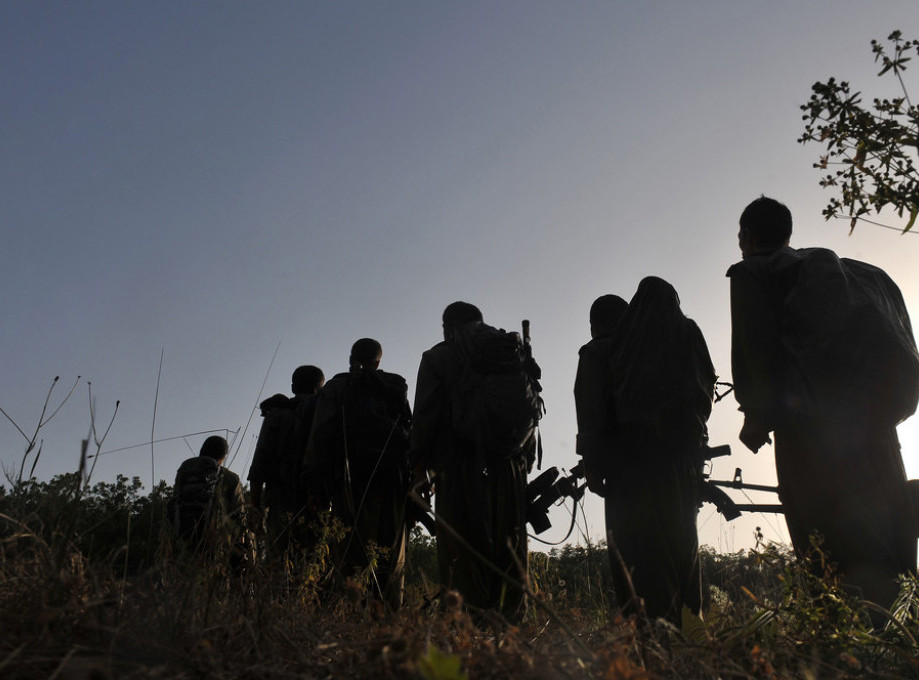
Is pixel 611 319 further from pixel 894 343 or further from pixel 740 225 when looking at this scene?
pixel 894 343

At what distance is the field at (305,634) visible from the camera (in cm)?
150

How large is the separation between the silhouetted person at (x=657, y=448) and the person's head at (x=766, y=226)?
77 cm

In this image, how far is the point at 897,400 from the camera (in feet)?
10.7

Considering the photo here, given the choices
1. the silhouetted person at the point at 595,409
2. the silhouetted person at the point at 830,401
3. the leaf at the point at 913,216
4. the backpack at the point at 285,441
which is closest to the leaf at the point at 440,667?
the leaf at the point at 913,216

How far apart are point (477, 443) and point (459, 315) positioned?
1085 millimetres

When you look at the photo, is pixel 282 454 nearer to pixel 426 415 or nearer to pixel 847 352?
pixel 426 415

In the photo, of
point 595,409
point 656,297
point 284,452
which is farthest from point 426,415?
point 284,452

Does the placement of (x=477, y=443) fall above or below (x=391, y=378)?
below

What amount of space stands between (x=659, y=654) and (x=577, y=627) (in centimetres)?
82

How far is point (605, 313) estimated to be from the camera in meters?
5.03

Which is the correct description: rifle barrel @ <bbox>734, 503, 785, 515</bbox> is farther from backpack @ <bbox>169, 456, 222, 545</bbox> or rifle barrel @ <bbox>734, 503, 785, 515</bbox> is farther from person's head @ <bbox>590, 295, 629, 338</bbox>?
backpack @ <bbox>169, 456, 222, 545</bbox>

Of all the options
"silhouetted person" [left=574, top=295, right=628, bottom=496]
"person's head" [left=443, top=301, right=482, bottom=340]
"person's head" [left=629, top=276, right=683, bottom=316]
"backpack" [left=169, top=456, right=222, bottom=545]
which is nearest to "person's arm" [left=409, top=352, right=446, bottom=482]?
"person's head" [left=443, top=301, right=482, bottom=340]

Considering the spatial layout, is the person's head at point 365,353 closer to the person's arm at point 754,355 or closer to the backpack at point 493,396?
the backpack at point 493,396

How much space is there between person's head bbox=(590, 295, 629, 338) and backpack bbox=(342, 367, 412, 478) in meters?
1.72
